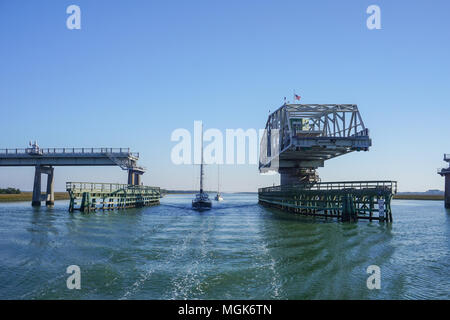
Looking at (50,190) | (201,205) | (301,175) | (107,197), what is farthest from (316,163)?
(50,190)

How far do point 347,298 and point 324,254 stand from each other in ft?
23.7

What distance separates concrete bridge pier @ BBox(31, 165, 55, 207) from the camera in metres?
70.0

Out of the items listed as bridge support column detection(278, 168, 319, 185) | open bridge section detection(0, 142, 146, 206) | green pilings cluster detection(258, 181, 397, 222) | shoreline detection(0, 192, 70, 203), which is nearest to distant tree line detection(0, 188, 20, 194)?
shoreline detection(0, 192, 70, 203)

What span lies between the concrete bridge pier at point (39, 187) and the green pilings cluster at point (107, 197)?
15.1 m

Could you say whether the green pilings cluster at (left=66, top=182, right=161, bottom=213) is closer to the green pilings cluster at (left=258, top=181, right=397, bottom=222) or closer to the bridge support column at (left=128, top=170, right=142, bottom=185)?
the bridge support column at (left=128, top=170, right=142, bottom=185)

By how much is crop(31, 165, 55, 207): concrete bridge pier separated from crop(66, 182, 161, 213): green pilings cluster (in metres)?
15.1

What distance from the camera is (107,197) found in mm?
52688

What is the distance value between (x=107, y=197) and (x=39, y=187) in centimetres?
2878

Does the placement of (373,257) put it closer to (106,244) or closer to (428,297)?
Result: (428,297)

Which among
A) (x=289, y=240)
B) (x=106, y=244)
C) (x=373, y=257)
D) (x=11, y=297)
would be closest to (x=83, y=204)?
(x=106, y=244)

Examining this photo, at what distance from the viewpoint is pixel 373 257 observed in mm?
17750

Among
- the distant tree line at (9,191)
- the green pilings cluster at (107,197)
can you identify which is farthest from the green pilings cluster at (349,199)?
the distant tree line at (9,191)

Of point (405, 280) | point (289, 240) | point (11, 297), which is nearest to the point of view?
point (11, 297)

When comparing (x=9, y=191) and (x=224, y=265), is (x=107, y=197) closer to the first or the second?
(x=224, y=265)
